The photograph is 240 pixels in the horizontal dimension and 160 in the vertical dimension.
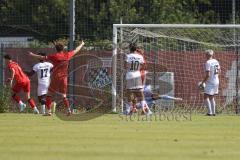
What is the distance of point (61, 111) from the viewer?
23.2 metres

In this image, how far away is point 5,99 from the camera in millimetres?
24984

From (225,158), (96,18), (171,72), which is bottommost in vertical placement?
(225,158)

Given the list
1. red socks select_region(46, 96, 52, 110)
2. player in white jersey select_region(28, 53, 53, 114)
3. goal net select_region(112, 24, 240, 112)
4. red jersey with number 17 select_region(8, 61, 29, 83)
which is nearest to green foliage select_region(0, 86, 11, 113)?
red jersey with number 17 select_region(8, 61, 29, 83)

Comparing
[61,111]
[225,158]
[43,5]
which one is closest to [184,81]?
[61,111]

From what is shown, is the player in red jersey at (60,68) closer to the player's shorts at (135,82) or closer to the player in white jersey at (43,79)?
the player in white jersey at (43,79)

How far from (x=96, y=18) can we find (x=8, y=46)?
18235 mm

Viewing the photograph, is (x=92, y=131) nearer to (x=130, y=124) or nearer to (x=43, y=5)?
(x=130, y=124)

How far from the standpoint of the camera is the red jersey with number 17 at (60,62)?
21047mm

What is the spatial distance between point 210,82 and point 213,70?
0.39 metres

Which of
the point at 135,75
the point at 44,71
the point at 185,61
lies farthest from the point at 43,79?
the point at 185,61

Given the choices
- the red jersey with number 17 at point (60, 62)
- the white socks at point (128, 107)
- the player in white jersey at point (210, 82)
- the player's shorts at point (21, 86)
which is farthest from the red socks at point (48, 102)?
the player in white jersey at point (210, 82)

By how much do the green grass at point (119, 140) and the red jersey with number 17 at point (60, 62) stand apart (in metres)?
3.20

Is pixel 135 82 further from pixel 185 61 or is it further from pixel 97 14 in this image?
pixel 97 14

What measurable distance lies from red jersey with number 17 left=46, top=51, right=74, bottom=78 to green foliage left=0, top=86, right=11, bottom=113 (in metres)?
3.88
